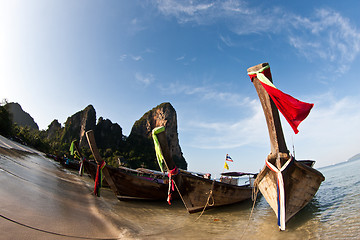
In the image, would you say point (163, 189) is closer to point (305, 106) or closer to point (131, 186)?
point (131, 186)

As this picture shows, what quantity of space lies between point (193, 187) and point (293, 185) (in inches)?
139

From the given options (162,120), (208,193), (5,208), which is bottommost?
(5,208)

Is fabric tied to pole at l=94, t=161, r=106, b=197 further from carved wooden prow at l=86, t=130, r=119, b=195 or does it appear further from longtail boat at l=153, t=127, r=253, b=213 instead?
longtail boat at l=153, t=127, r=253, b=213

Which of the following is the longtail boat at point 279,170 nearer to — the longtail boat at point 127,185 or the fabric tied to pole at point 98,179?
the longtail boat at point 127,185

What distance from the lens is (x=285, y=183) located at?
4.18 meters

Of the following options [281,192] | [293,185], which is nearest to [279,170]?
[281,192]

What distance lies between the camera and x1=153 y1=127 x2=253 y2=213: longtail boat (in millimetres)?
5414

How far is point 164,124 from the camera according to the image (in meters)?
67.4

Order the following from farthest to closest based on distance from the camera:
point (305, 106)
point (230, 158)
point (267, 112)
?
point (230, 158), point (267, 112), point (305, 106)

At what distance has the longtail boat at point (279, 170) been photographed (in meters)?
4.05

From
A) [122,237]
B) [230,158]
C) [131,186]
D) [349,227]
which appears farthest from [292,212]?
[131,186]

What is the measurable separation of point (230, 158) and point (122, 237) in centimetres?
762

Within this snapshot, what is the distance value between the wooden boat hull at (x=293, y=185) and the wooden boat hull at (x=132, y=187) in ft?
18.4

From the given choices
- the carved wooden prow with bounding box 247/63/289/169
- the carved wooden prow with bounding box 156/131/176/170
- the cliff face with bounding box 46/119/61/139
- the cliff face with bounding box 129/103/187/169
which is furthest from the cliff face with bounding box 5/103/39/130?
the carved wooden prow with bounding box 247/63/289/169
